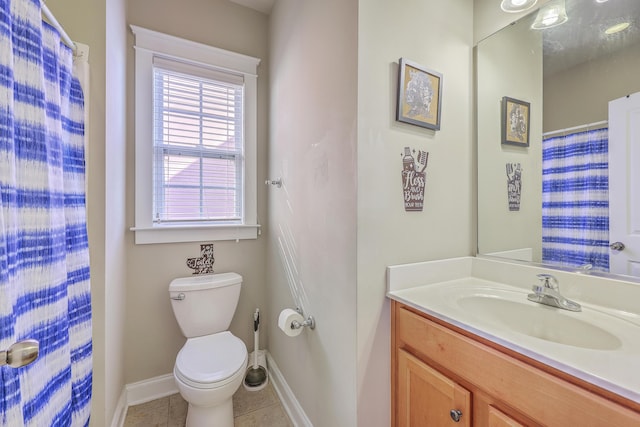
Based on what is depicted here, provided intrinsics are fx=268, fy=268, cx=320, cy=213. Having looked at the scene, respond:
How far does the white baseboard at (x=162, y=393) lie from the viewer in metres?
1.56

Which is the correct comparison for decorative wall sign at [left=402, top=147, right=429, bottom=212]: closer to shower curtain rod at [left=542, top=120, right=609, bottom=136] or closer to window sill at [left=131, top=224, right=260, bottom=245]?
shower curtain rod at [left=542, top=120, right=609, bottom=136]

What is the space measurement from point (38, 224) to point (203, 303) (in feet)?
3.59

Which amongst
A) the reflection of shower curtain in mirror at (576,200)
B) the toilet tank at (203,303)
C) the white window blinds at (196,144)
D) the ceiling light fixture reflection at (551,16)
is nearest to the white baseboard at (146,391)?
the toilet tank at (203,303)

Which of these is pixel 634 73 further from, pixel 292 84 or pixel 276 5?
pixel 276 5

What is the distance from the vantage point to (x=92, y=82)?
1.25m

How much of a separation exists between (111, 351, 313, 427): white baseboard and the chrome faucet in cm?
131

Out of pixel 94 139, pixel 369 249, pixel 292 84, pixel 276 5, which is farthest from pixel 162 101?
pixel 369 249

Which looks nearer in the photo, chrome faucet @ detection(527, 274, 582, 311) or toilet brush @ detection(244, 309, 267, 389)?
chrome faucet @ detection(527, 274, 582, 311)

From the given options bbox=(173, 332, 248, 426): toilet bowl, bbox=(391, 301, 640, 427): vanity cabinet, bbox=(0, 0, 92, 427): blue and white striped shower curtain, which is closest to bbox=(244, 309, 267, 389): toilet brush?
bbox=(173, 332, 248, 426): toilet bowl

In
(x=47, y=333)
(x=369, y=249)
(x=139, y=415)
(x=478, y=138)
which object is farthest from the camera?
(x=139, y=415)

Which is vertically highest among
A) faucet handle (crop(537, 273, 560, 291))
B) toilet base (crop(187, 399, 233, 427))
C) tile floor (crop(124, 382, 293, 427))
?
faucet handle (crop(537, 273, 560, 291))

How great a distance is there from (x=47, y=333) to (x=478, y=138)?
1.94m

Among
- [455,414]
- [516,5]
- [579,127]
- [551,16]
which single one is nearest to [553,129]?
[579,127]

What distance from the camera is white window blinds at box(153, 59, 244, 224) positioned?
1.88 metres
